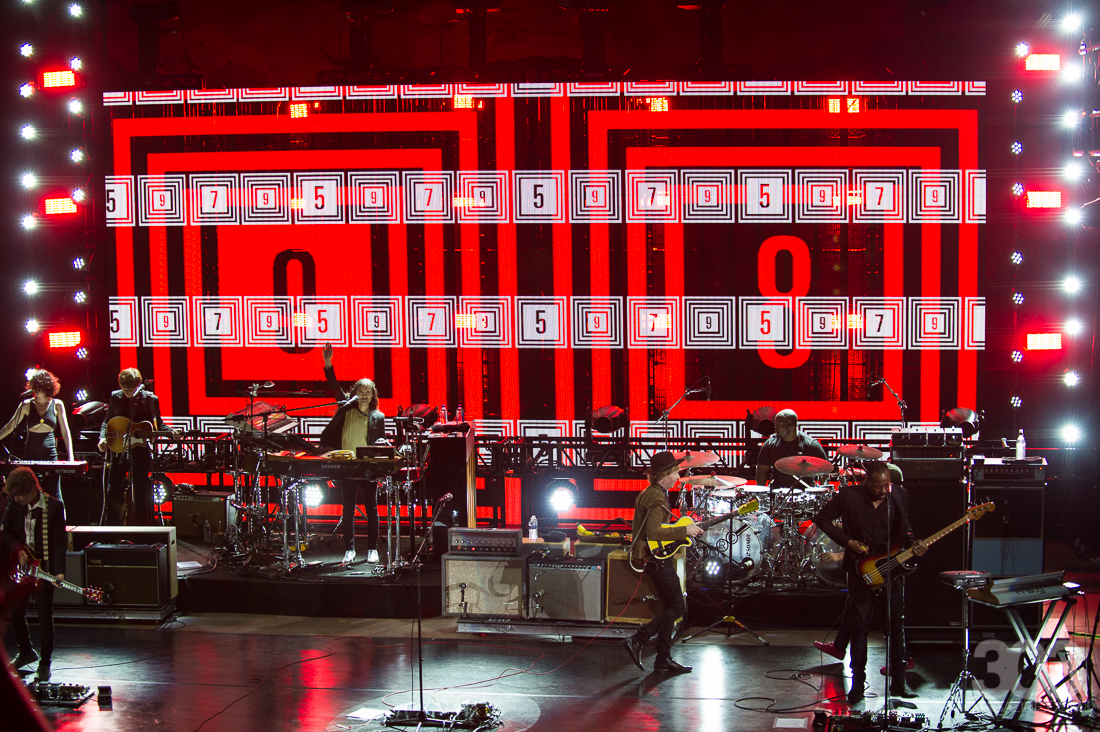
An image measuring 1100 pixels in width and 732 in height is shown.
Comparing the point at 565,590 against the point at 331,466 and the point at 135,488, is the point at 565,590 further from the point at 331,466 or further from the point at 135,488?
the point at 135,488

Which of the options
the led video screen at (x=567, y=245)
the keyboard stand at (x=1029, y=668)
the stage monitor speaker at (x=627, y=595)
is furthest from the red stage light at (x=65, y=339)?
the keyboard stand at (x=1029, y=668)

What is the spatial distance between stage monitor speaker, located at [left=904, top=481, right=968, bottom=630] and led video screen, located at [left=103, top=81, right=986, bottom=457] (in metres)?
3.72

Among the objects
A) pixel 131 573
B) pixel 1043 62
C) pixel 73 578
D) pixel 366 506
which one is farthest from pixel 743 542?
pixel 1043 62

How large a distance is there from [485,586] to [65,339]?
283 inches

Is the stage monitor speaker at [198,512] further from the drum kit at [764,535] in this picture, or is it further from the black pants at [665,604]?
the black pants at [665,604]

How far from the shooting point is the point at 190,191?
1179 centimetres

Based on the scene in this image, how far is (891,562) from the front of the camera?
247 inches

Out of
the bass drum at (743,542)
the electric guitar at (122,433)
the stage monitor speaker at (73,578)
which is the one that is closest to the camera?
the stage monitor speaker at (73,578)

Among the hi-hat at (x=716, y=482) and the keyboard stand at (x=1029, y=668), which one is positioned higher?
the hi-hat at (x=716, y=482)

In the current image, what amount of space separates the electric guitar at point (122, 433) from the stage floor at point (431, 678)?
6.64ft

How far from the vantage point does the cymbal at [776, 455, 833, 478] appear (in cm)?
765

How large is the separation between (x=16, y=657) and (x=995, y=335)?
10.5 metres

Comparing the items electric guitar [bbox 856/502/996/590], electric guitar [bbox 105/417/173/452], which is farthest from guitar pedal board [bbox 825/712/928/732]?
electric guitar [bbox 105/417/173/452]

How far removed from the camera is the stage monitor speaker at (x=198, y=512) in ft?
33.8
